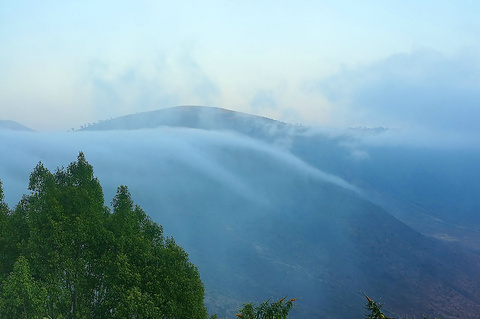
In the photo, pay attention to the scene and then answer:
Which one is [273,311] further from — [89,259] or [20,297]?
[20,297]

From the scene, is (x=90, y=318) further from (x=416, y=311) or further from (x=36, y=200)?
(x=416, y=311)

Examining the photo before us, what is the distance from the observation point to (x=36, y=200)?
23141 mm

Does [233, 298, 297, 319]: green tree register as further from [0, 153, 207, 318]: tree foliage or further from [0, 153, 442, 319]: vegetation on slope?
[0, 153, 207, 318]: tree foliage

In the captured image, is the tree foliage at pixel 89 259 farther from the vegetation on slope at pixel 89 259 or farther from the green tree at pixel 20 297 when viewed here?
the green tree at pixel 20 297

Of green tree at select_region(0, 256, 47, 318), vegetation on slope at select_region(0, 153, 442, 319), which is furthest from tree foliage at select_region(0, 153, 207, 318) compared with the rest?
green tree at select_region(0, 256, 47, 318)

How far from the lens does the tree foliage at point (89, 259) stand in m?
20.6

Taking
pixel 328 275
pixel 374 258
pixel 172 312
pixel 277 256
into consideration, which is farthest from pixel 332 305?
pixel 172 312

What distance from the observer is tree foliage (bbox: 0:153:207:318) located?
20.6 metres

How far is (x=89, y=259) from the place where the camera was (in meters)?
22.3

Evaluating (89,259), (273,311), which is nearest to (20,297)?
(89,259)

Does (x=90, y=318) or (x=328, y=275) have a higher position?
(x=328, y=275)

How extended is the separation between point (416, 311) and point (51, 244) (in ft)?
518

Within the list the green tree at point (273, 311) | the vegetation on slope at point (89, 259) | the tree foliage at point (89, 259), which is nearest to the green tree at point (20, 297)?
the vegetation on slope at point (89, 259)

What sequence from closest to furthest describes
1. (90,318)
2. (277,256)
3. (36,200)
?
(90,318) → (36,200) → (277,256)
